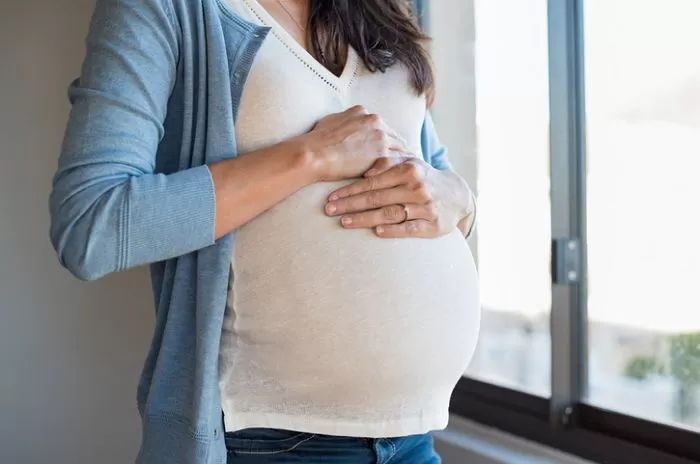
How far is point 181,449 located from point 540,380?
962mm

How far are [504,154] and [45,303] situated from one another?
1.31 meters

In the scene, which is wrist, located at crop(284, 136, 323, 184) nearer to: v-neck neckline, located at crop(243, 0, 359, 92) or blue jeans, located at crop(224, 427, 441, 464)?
v-neck neckline, located at crop(243, 0, 359, 92)

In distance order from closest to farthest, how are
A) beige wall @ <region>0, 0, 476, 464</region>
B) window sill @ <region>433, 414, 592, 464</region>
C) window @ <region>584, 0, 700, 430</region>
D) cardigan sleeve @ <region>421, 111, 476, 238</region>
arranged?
cardigan sleeve @ <region>421, 111, 476, 238</region>
window @ <region>584, 0, 700, 430</region>
window sill @ <region>433, 414, 592, 464</region>
beige wall @ <region>0, 0, 476, 464</region>

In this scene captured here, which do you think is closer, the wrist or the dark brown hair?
the wrist

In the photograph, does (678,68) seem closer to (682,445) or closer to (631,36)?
(631,36)

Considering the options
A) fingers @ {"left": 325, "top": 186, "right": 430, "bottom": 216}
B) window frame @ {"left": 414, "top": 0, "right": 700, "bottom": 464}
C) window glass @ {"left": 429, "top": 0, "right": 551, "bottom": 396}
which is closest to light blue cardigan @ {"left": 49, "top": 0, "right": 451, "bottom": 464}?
fingers @ {"left": 325, "top": 186, "right": 430, "bottom": 216}

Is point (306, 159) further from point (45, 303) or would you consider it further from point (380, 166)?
point (45, 303)

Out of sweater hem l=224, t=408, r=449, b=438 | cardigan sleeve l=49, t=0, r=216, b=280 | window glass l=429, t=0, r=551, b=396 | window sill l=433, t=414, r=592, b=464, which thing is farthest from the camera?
window glass l=429, t=0, r=551, b=396

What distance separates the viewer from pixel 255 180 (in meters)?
0.74

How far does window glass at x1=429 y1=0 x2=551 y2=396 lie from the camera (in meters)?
1.54

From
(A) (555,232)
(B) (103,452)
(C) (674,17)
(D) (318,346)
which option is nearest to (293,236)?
(D) (318,346)

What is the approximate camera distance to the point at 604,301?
1396 mm

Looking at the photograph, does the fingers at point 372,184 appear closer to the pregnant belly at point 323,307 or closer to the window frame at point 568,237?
the pregnant belly at point 323,307

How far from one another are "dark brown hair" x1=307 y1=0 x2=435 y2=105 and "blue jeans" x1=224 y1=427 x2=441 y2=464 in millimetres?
452
